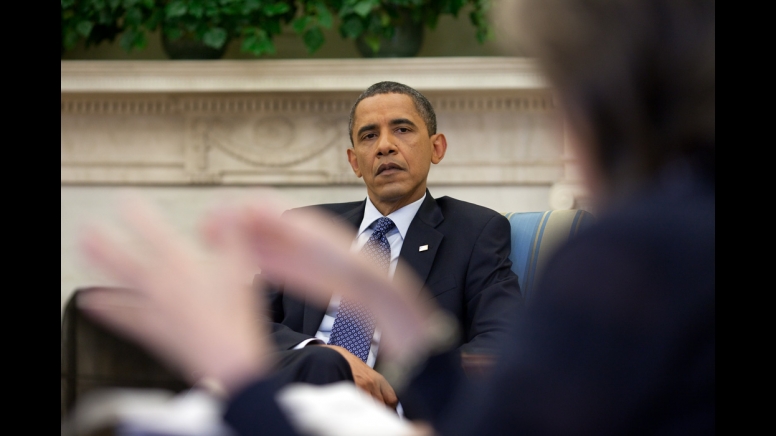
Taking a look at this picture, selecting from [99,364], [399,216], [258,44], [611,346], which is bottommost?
[99,364]

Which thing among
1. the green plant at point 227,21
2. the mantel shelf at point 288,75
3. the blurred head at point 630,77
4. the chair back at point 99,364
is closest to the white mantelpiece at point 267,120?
the mantel shelf at point 288,75

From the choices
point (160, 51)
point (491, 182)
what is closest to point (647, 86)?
point (491, 182)

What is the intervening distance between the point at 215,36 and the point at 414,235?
176cm

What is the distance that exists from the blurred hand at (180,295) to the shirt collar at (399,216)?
144 cm

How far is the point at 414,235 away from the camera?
193cm

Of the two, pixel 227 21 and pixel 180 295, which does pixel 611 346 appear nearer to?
pixel 180 295

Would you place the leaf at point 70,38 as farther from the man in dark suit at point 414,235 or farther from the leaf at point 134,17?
the man in dark suit at point 414,235

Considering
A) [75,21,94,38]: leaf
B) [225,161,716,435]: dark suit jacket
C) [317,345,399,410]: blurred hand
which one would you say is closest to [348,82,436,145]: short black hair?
[317,345,399,410]: blurred hand

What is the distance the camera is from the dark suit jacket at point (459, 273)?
1.73 metres

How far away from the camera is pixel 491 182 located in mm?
3344

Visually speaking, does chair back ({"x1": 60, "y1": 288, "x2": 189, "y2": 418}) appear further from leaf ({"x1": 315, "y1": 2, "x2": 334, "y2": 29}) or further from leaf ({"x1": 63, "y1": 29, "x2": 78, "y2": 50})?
leaf ({"x1": 315, "y1": 2, "x2": 334, "y2": 29})

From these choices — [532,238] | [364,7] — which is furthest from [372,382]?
[364,7]

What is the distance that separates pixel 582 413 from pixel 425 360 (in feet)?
0.69

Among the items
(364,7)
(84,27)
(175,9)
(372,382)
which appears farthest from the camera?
(84,27)
